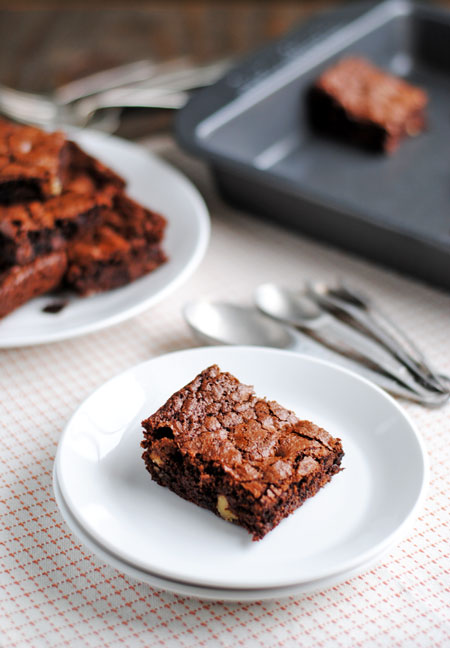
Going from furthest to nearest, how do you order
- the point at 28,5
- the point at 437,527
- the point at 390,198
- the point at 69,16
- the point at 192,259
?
1. the point at 28,5
2. the point at 69,16
3. the point at 390,198
4. the point at 192,259
5. the point at 437,527

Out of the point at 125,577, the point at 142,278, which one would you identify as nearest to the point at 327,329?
the point at 142,278

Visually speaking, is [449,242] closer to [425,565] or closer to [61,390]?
[425,565]

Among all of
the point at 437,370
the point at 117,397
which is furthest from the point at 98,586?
the point at 437,370

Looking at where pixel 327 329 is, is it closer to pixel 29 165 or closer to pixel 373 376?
pixel 373 376

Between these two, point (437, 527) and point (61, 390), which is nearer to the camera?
point (437, 527)

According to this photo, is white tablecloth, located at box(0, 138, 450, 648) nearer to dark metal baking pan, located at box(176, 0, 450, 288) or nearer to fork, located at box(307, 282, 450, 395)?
fork, located at box(307, 282, 450, 395)
